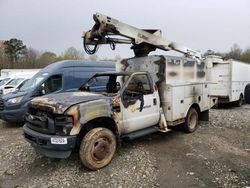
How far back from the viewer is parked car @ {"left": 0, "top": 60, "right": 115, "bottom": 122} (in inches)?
335

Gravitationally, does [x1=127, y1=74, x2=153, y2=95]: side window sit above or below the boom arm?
below

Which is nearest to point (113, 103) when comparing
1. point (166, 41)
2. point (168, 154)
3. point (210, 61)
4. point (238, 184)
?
point (168, 154)

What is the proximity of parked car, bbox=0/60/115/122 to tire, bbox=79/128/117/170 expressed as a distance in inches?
185

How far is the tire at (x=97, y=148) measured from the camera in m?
4.62

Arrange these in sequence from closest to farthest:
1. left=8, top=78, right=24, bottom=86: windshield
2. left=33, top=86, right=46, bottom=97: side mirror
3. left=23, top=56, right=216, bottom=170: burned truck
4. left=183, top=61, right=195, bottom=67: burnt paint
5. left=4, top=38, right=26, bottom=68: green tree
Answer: left=23, top=56, right=216, bottom=170: burned truck
left=183, top=61, right=195, bottom=67: burnt paint
left=33, top=86, right=46, bottom=97: side mirror
left=8, top=78, right=24, bottom=86: windshield
left=4, top=38, right=26, bottom=68: green tree

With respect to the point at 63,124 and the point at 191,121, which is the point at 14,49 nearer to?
the point at 191,121

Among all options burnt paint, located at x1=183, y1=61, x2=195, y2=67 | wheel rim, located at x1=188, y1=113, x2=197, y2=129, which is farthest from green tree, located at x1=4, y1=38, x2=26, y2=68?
wheel rim, located at x1=188, y1=113, x2=197, y2=129

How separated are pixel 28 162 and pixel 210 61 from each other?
9788 mm

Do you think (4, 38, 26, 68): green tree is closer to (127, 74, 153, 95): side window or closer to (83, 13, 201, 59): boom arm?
(83, 13, 201, 59): boom arm

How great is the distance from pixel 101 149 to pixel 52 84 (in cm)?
514

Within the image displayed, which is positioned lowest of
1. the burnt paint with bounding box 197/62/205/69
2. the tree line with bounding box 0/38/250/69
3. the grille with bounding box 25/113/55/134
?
the grille with bounding box 25/113/55/134

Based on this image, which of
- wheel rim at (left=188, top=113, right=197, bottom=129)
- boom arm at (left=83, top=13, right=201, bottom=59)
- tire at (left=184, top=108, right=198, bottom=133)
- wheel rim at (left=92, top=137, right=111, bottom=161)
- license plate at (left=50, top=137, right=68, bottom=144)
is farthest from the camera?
Answer: wheel rim at (left=188, top=113, right=197, bottom=129)

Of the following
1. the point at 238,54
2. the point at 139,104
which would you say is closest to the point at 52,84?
the point at 139,104

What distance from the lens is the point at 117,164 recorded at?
16.8 ft
